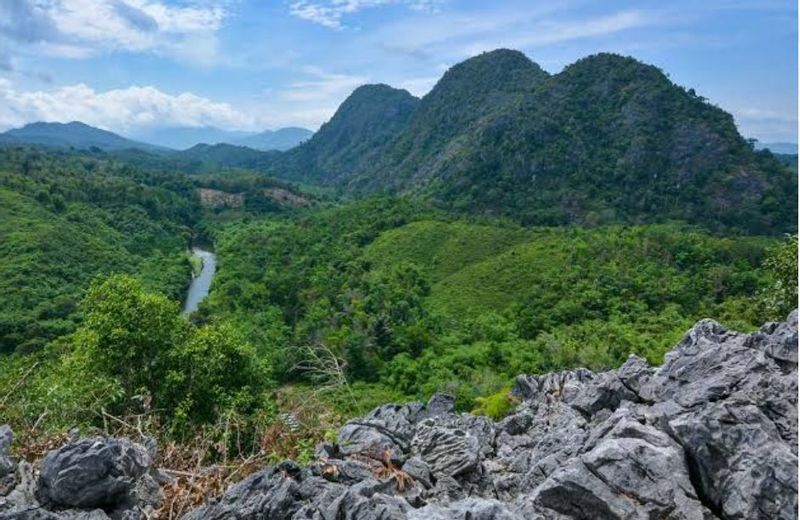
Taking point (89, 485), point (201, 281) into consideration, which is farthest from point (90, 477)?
point (201, 281)

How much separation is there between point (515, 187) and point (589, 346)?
69.3m

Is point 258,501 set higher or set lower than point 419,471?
higher

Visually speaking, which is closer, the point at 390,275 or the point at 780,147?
the point at 390,275

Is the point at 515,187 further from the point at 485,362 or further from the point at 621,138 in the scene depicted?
the point at 485,362

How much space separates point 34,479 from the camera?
8070 mm

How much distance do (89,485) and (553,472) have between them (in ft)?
19.8

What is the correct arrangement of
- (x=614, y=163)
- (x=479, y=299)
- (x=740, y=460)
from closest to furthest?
(x=740, y=460) → (x=479, y=299) → (x=614, y=163)

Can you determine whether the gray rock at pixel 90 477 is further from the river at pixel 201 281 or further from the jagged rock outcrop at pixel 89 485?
the river at pixel 201 281

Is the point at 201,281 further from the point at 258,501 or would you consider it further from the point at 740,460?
the point at 740,460

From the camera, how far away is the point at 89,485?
7.59 m

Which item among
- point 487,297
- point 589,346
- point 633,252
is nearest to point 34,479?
point 589,346

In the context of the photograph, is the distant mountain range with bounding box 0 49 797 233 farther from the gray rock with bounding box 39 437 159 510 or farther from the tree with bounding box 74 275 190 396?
the gray rock with bounding box 39 437 159 510

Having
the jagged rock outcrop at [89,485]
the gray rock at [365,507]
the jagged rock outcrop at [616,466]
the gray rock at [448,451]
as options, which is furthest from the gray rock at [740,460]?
the jagged rock outcrop at [89,485]

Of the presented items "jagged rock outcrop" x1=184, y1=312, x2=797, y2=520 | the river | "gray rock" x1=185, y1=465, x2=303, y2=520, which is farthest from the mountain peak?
"gray rock" x1=185, y1=465, x2=303, y2=520
